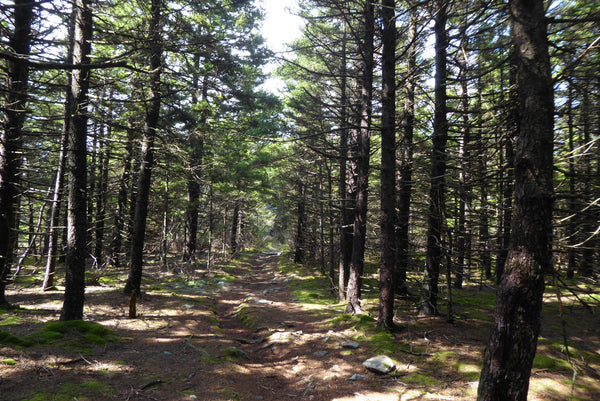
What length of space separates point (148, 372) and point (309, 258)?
63.5 ft

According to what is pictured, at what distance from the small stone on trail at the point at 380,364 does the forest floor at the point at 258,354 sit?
12 centimetres

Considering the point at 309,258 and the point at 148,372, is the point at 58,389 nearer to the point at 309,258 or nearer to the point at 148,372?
the point at 148,372

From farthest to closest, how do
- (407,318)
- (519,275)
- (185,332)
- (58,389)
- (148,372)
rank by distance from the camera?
1. (407,318)
2. (185,332)
3. (148,372)
4. (58,389)
5. (519,275)

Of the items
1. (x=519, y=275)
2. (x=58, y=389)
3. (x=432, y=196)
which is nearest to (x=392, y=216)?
(x=432, y=196)

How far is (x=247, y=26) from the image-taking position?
66.2 ft

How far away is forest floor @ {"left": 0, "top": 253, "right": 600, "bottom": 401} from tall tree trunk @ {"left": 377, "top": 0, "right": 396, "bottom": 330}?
100cm

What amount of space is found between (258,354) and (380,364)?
11.0 feet

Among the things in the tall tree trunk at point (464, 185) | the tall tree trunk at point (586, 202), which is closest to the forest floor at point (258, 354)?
the tall tree trunk at point (586, 202)

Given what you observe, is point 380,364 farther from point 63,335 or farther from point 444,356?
point 63,335

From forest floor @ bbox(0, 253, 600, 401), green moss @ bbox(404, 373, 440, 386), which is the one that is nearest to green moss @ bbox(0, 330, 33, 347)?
forest floor @ bbox(0, 253, 600, 401)

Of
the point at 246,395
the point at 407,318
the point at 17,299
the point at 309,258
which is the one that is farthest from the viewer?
the point at 309,258

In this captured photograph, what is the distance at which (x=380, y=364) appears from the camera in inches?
245

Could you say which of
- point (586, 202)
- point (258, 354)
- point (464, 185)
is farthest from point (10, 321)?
point (586, 202)

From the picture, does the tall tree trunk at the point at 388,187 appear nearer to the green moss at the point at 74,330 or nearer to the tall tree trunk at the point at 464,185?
the tall tree trunk at the point at 464,185
